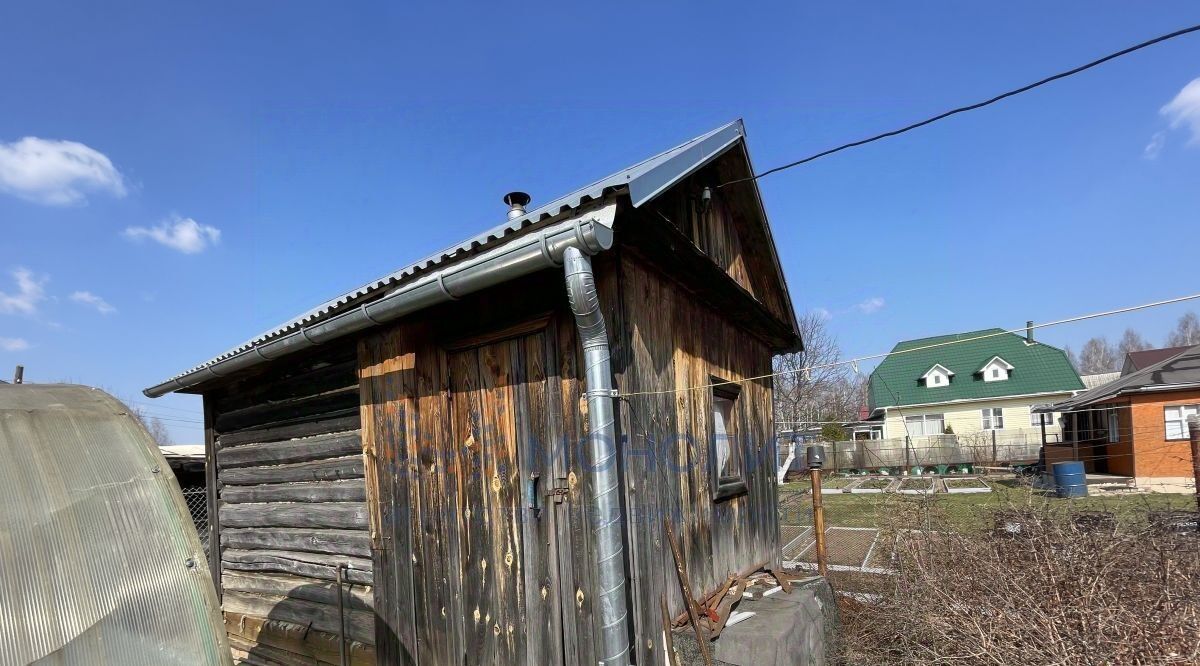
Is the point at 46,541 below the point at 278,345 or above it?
below

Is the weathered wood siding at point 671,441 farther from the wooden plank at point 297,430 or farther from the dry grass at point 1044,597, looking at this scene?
the wooden plank at point 297,430

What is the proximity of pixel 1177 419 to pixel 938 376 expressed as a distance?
51.2ft

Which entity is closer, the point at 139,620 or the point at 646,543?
the point at 139,620

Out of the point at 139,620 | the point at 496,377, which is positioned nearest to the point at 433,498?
the point at 496,377

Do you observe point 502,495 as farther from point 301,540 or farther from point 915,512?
point 915,512

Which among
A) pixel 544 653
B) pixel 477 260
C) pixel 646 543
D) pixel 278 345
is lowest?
pixel 544 653

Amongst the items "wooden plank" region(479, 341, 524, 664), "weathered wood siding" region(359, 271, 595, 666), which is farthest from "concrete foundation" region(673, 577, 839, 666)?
"wooden plank" region(479, 341, 524, 664)

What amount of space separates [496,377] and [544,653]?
1834 mm

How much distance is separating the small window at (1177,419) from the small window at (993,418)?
46.3ft

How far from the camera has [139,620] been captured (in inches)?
74.3

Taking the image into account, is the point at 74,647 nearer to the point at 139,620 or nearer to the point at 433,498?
the point at 139,620

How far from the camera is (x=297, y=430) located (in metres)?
6.08

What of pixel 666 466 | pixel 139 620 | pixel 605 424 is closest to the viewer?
pixel 139 620

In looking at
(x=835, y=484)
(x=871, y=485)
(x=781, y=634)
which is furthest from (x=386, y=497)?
(x=835, y=484)
